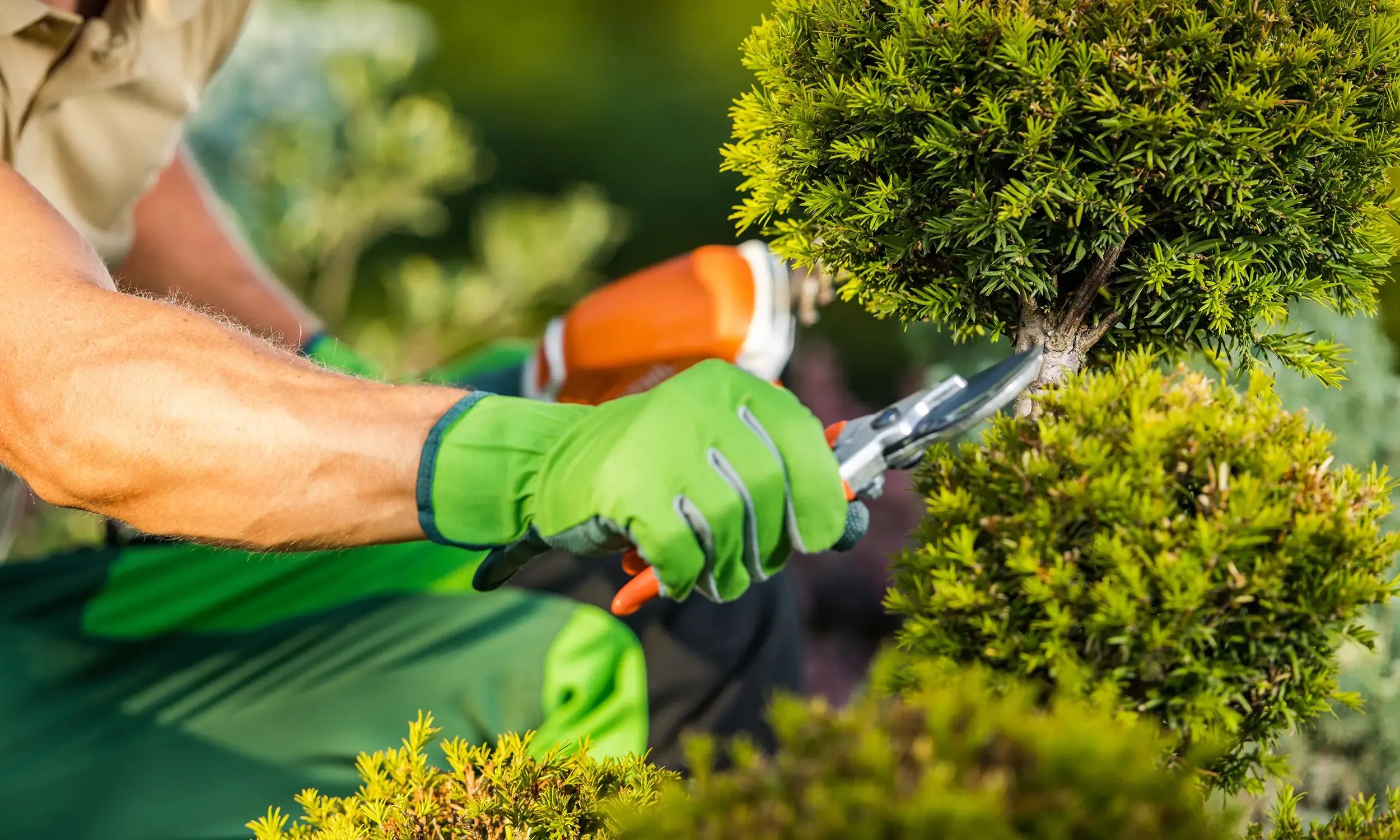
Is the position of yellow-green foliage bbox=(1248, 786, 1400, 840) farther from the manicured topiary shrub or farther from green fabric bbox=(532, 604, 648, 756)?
green fabric bbox=(532, 604, 648, 756)

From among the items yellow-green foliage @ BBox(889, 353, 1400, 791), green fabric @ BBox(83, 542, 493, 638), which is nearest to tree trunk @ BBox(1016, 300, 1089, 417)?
yellow-green foliage @ BBox(889, 353, 1400, 791)

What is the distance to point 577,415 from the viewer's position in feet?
3.64

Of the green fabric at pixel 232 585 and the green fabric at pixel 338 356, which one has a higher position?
the green fabric at pixel 338 356

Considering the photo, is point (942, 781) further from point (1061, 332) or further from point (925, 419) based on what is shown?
point (1061, 332)

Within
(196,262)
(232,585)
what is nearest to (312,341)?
(196,262)

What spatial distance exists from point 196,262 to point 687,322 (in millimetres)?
1182

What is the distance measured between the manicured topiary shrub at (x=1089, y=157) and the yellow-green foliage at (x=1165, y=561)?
0.14 metres

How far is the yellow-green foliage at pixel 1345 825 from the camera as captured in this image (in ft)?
2.97

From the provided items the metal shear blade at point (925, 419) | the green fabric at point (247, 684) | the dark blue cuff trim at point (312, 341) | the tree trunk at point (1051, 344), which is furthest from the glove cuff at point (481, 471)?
the dark blue cuff trim at point (312, 341)

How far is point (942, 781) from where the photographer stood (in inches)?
26.0

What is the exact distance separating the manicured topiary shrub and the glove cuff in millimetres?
335

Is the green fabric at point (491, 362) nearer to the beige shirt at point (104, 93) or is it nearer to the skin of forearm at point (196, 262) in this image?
the skin of forearm at point (196, 262)

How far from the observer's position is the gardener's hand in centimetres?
96

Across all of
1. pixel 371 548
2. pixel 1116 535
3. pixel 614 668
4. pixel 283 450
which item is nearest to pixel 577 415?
pixel 283 450
